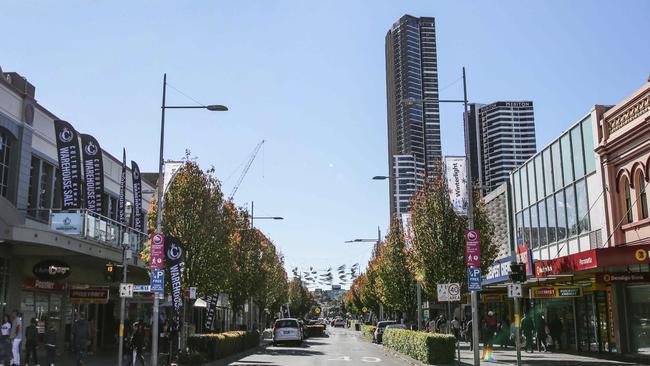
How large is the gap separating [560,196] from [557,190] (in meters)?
0.36

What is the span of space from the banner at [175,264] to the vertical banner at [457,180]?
9751 mm

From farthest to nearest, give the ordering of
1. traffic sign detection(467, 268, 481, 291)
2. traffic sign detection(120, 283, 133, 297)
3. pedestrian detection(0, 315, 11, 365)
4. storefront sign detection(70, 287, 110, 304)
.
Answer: storefront sign detection(70, 287, 110, 304)
traffic sign detection(467, 268, 481, 291)
traffic sign detection(120, 283, 133, 297)
pedestrian detection(0, 315, 11, 365)

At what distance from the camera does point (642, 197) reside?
2230 cm

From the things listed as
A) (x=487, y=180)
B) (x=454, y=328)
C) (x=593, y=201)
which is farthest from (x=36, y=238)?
(x=487, y=180)

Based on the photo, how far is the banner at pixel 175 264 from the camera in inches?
902

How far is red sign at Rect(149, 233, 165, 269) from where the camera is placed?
20250 mm

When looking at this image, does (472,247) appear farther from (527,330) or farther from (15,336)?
(15,336)

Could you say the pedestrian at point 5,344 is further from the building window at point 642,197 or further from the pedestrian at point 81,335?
the building window at point 642,197

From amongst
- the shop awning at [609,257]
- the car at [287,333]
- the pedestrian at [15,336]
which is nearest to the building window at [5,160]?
the pedestrian at [15,336]

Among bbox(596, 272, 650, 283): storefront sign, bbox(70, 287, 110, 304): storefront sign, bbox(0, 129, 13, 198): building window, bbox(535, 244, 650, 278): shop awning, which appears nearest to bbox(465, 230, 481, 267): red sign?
bbox(535, 244, 650, 278): shop awning

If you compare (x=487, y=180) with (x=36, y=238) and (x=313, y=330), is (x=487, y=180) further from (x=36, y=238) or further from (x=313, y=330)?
(x=36, y=238)

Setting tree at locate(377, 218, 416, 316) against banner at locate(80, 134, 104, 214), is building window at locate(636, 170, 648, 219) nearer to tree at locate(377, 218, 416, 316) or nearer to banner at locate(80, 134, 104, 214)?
tree at locate(377, 218, 416, 316)

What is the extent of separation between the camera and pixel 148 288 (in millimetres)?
21875

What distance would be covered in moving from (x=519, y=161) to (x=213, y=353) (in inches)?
1500
